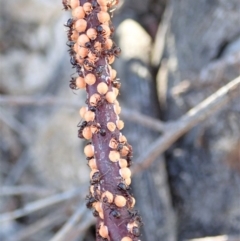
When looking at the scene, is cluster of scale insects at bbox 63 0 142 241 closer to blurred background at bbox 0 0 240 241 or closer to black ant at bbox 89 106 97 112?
black ant at bbox 89 106 97 112

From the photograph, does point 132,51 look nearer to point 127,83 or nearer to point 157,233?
point 127,83

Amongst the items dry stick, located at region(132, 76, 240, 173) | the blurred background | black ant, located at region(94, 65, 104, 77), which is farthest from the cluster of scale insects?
the blurred background

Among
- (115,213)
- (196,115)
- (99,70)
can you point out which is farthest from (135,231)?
(196,115)

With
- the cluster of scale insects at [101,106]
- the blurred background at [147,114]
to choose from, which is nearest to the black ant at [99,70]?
the cluster of scale insects at [101,106]

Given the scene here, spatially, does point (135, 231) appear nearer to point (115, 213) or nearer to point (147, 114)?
point (115, 213)

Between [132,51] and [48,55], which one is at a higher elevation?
[48,55]

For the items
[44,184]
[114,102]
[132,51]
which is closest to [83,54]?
[114,102]
